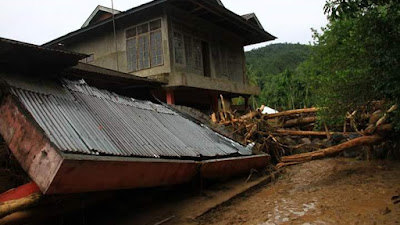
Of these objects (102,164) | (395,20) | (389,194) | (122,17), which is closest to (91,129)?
(102,164)

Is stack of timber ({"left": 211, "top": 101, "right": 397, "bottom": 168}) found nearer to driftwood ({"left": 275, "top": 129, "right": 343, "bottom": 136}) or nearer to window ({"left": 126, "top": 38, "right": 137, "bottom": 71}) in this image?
driftwood ({"left": 275, "top": 129, "right": 343, "bottom": 136})

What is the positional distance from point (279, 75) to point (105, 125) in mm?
37364

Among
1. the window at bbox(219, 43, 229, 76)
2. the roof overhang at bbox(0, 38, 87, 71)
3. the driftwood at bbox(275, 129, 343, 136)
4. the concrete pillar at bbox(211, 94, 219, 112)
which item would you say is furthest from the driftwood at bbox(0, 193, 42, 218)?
the window at bbox(219, 43, 229, 76)

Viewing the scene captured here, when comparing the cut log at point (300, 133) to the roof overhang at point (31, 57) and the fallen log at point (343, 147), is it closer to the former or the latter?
the fallen log at point (343, 147)

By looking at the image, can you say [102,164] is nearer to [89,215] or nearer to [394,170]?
[89,215]

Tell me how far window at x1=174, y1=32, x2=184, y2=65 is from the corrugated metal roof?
6.35 m

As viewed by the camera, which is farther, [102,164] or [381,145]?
[381,145]

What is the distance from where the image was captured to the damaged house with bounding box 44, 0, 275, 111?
46.2 ft

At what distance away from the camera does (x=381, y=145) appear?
10375 millimetres

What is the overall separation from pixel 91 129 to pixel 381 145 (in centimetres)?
901

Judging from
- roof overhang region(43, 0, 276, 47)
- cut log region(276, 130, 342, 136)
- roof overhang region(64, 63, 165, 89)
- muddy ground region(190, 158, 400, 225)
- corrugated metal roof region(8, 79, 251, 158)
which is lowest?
muddy ground region(190, 158, 400, 225)

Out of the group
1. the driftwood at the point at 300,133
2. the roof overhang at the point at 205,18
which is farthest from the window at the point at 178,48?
the driftwood at the point at 300,133

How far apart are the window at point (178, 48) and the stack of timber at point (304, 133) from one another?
10.0ft

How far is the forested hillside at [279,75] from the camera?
1468 inches
